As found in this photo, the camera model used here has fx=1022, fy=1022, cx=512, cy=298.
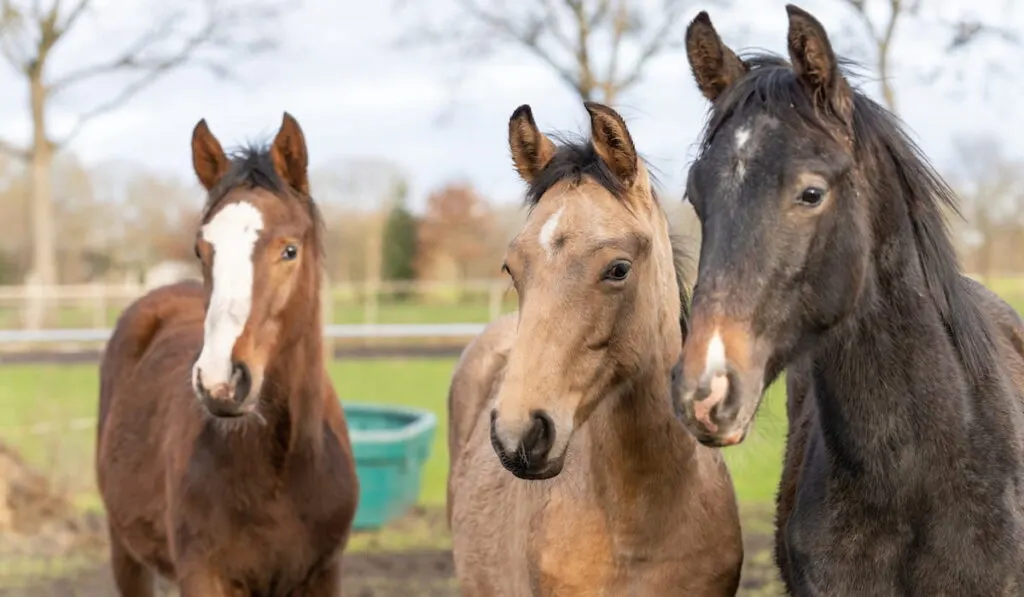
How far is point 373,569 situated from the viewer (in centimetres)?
660

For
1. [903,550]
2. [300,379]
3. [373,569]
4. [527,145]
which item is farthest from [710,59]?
[373,569]

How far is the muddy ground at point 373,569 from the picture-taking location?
244 inches

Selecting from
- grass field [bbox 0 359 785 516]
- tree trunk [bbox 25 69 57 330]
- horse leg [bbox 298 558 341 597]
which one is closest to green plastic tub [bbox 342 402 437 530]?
grass field [bbox 0 359 785 516]

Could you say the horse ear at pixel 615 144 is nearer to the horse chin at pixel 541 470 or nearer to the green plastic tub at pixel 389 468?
the horse chin at pixel 541 470

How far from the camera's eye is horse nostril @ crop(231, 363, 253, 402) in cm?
357

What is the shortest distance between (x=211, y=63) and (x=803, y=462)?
1587 cm

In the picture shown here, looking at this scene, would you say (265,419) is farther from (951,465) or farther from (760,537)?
(760,537)

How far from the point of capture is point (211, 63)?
1711 centimetres

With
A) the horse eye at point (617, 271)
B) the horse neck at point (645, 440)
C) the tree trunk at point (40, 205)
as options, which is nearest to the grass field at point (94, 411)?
the horse neck at point (645, 440)

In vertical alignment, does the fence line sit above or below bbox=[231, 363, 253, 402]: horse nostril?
below

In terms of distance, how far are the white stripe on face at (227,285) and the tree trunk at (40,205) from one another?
15.2 m

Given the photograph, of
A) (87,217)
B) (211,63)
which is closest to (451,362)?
(211,63)

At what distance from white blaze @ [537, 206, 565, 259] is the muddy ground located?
378cm

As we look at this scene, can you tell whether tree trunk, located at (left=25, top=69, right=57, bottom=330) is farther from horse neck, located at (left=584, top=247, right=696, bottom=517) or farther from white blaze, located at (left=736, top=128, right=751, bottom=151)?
white blaze, located at (left=736, top=128, right=751, bottom=151)
